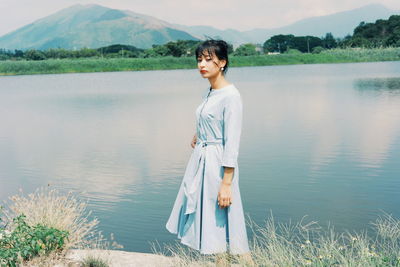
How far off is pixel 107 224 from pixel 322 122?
31.0ft

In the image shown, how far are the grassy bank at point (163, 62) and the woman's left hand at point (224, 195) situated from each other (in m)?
54.4

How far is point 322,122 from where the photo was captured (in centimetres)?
1443

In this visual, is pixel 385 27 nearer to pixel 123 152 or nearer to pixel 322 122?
pixel 322 122

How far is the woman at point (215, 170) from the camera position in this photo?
10.6ft

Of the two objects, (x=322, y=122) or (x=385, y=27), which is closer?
(x=322, y=122)

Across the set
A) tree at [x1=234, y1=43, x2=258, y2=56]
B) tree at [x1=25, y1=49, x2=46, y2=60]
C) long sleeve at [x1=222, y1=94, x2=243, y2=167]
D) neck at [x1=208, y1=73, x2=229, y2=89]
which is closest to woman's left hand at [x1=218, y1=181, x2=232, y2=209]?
long sleeve at [x1=222, y1=94, x2=243, y2=167]

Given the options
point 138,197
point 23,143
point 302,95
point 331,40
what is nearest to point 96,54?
point 331,40

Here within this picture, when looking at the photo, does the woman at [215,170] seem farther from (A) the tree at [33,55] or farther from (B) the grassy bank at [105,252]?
(A) the tree at [33,55]

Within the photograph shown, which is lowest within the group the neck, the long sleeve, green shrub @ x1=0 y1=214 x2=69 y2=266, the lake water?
the lake water

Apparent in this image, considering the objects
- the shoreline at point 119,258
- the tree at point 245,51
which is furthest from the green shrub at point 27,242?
the tree at point 245,51

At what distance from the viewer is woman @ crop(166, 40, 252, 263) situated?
324cm

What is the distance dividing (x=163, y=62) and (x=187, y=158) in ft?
163

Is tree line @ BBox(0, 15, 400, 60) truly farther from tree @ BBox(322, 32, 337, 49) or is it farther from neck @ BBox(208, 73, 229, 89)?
neck @ BBox(208, 73, 229, 89)

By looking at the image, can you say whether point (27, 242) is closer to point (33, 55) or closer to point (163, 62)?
point (163, 62)
